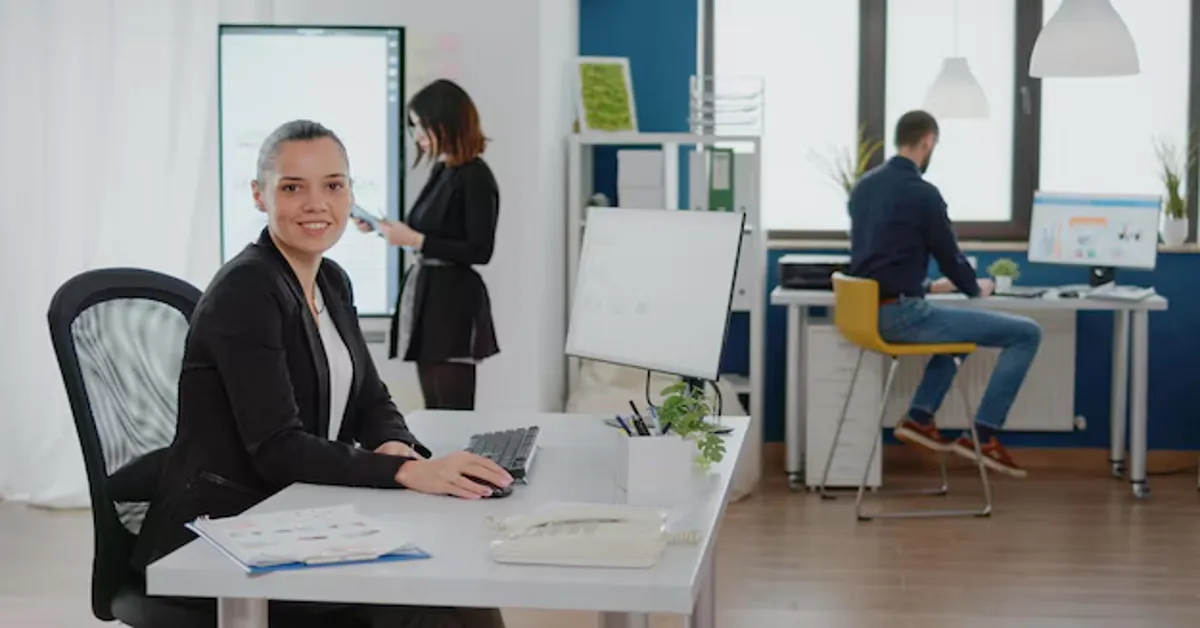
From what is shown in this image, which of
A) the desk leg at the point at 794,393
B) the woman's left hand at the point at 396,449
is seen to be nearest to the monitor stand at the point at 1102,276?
the desk leg at the point at 794,393

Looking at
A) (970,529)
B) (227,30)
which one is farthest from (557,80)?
(970,529)

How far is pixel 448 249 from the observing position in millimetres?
4887

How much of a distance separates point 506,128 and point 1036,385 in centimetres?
256

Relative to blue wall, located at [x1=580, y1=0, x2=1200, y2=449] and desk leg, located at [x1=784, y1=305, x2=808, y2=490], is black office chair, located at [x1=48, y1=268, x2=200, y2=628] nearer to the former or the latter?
desk leg, located at [x1=784, y1=305, x2=808, y2=490]

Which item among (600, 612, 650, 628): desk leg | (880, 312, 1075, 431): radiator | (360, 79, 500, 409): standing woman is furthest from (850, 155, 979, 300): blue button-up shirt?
(600, 612, 650, 628): desk leg

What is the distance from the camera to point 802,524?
5668 millimetres

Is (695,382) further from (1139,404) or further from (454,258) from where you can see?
(1139,404)

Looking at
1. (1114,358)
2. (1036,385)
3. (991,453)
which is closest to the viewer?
(991,453)

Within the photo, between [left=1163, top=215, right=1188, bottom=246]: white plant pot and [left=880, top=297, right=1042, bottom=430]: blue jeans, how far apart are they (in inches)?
35.5

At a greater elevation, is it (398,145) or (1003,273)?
(398,145)

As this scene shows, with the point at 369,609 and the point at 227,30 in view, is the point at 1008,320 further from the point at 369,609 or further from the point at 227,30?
the point at 369,609

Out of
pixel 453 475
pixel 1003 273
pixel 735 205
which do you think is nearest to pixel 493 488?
pixel 453 475

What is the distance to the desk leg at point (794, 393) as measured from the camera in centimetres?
630

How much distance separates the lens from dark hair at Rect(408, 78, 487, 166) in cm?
486
